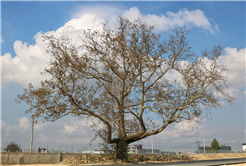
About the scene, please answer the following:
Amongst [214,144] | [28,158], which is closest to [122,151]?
[28,158]

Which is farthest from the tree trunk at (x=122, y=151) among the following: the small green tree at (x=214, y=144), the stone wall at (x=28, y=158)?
the small green tree at (x=214, y=144)

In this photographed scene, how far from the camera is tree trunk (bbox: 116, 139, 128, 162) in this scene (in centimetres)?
2333

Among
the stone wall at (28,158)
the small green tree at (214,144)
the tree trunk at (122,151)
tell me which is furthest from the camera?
the small green tree at (214,144)

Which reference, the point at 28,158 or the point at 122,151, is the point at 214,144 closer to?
the point at 122,151

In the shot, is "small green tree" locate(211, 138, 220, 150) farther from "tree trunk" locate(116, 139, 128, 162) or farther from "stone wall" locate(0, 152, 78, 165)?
"tree trunk" locate(116, 139, 128, 162)

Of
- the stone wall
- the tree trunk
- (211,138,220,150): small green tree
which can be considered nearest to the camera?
the tree trunk

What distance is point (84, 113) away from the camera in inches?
883

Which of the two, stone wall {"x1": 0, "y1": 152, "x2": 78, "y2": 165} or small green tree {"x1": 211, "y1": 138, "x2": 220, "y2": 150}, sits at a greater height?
stone wall {"x1": 0, "y1": 152, "x2": 78, "y2": 165}

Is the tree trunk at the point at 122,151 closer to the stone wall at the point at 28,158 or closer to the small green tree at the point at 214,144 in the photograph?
the stone wall at the point at 28,158

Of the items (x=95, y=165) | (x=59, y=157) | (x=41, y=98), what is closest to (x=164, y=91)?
(x=95, y=165)

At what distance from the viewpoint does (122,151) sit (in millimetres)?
23453

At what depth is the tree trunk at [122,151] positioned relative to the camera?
76.5ft

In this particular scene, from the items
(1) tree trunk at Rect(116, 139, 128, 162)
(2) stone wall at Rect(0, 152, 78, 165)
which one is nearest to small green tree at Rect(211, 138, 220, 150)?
(2) stone wall at Rect(0, 152, 78, 165)

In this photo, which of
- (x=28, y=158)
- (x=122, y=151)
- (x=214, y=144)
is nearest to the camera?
(x=122, y=151)
